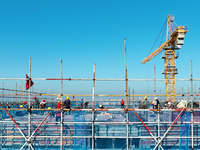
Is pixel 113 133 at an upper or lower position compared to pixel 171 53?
lower

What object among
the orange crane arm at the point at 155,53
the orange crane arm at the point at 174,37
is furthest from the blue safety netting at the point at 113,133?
the orange crane arm at the point at 155,53

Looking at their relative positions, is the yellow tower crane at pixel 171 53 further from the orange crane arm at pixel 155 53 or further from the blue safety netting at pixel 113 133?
the blue safety netting at pixel 113 133

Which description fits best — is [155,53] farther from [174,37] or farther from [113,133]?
[113,133]

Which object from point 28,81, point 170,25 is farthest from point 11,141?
point 170,25

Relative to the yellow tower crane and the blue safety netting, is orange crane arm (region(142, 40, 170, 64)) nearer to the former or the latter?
the yellow tower crane

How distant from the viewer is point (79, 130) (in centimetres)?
1107

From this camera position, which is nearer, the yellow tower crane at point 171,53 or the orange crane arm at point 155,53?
the yellow tower crane at point 171,53

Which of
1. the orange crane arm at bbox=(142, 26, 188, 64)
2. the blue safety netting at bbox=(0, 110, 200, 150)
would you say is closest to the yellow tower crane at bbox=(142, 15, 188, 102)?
the orange crane arm at bbox=(142, 26, 188, 64)

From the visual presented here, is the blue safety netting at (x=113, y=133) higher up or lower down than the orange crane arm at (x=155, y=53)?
lower down

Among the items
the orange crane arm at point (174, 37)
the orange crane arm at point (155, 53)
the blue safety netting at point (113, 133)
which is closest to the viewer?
the blue safety netting at point (113, 133)

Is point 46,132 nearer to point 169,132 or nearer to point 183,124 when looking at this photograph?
point 169,132

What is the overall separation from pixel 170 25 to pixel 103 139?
179ft

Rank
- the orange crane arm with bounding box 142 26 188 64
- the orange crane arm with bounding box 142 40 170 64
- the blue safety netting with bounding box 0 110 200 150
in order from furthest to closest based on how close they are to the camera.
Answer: the orange crane arm with bounding box 142 40 170 64, the orange crane arm with bounding box 142 26 188 64, the blue safety netting with bounding box 0 110 200 150

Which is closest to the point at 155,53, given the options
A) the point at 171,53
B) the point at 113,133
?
the point at 171,53
